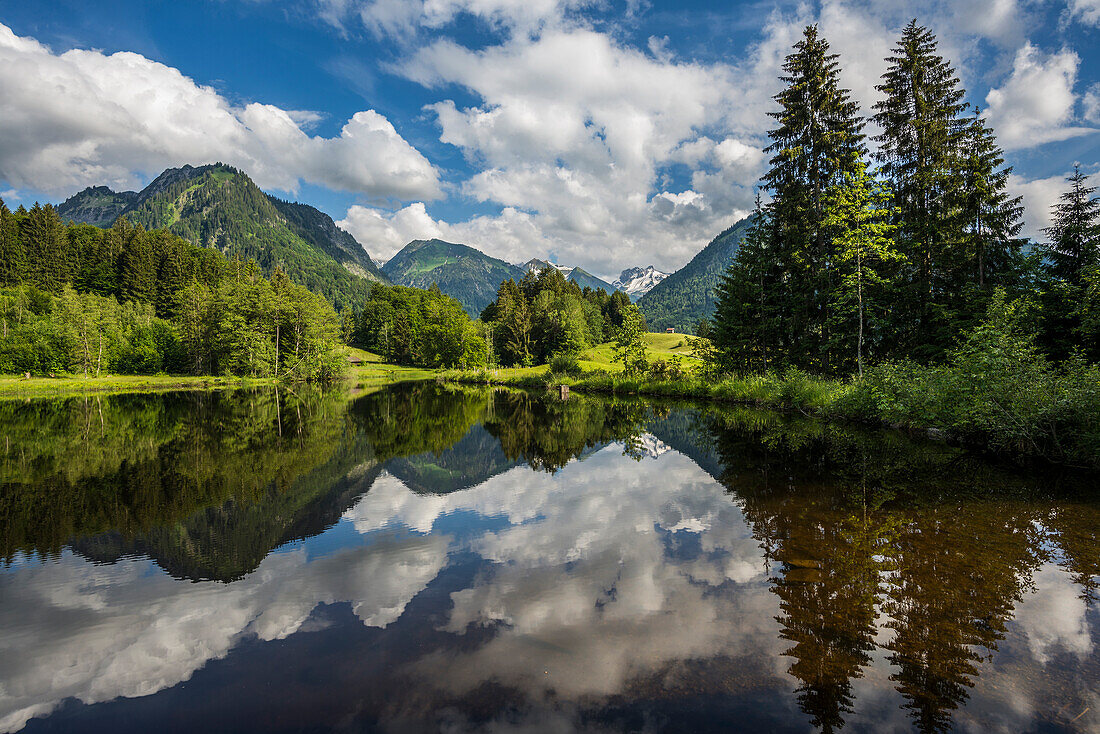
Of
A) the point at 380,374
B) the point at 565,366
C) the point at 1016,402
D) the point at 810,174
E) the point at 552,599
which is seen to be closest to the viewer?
the point at 552,599

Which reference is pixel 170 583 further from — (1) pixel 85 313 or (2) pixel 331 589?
(1) pixel 85 313

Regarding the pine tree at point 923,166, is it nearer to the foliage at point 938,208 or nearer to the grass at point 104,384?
the foliage at point 938,208

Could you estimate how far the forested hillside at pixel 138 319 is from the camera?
54656 mm

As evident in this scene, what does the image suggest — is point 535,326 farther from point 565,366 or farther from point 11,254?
point 11,254

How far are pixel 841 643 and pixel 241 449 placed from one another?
60.2 feet

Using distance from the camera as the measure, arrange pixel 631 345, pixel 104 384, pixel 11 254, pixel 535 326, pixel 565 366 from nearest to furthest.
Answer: pixel 631 345, pixel 104 384, pixel 565 366, pixel 11 254, pixel 535 326

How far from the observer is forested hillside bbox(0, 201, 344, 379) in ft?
179

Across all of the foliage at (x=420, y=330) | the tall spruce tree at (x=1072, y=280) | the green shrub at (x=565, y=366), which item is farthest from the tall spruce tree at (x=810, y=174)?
the foliage at (x=420, y=330)

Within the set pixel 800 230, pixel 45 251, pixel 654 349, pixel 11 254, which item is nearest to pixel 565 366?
pixel 800 230

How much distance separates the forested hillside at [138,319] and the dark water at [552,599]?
54.8 meters

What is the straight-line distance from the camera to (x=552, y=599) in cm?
607

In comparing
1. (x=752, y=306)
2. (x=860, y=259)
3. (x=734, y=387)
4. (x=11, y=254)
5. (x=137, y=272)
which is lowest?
(x=734, y=387)

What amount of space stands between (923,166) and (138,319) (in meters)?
90.4

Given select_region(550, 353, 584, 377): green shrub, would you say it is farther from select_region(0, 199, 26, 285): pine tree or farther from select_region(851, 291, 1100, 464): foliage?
select_region(0, 199, 26, 285): pine tree
